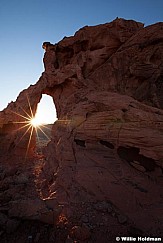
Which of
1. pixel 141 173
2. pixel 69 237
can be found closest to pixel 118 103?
pixel 141 173

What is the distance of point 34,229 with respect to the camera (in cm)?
485

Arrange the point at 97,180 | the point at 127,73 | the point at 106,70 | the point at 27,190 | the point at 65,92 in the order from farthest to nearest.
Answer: the point at 65,92, the point at 106,70, the point at 127,73, the point at 27,190, the point at 97,180

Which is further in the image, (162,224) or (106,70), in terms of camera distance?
(106,70)

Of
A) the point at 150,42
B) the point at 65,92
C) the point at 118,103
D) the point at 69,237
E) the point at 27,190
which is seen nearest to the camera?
the point at 69,237

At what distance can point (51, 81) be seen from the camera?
43.9 feet

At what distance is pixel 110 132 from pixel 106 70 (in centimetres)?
544

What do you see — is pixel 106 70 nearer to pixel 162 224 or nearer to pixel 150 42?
pixel 150 42

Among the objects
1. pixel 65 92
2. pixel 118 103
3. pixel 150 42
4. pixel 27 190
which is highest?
pixel 150 42

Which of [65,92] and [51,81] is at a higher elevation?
[51,81]

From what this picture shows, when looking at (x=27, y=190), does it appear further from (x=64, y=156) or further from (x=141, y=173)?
(x=141, y=173)

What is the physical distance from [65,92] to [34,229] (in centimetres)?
980

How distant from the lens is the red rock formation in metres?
6.00

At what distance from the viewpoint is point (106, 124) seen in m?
8.05

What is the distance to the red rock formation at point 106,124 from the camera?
6.00 meters
